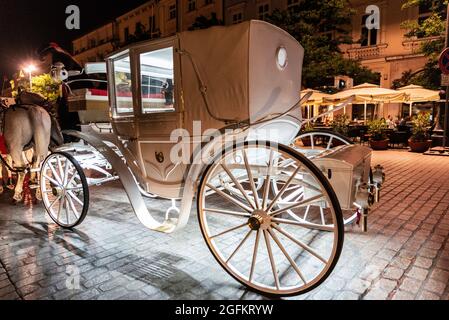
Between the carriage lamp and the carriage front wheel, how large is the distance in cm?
85

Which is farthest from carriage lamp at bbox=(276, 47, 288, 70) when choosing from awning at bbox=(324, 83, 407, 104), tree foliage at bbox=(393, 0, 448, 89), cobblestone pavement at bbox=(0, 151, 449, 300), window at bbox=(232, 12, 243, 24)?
window at bbox=(232, 12, 243, 24)

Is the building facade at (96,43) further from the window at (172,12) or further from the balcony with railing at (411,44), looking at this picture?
the balcony with railing at (411,44)

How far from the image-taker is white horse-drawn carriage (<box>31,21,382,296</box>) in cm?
253

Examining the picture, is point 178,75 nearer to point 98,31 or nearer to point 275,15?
point 275,15

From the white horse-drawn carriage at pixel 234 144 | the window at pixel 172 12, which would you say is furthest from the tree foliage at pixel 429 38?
the window at pixel 172 12

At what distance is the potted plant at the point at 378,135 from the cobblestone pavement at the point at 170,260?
8290mm

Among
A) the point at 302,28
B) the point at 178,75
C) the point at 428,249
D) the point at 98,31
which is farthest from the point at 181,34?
the point at 98,31

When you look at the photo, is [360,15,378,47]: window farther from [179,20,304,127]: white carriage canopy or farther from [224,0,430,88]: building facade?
[179,20,304,127]: white carriage canopy

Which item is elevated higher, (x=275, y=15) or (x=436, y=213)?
(x=275, y=15)

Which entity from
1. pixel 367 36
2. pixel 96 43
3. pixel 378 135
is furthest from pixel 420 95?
pixel 96 43

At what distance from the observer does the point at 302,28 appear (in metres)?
14.7

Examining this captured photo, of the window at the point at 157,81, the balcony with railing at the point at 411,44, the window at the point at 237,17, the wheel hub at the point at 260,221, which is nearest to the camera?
the wheel hub at the point at 260,221

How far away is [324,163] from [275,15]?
14.9 metres

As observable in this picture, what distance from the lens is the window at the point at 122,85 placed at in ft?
11.9
